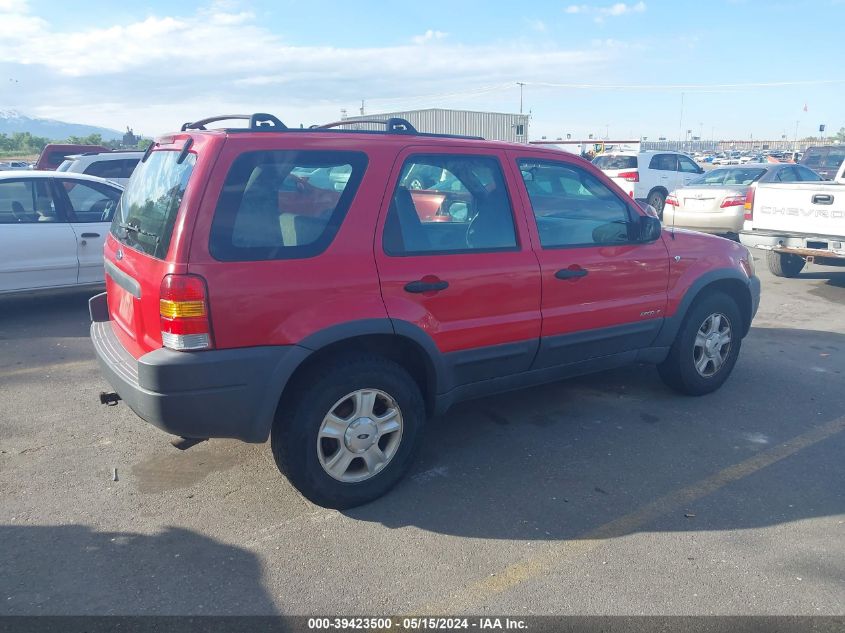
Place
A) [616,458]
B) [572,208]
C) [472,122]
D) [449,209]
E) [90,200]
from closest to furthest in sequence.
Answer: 1. [449,209]
2. [616,458]
3. [572,208]
4. [90,200]
5. [472,122]

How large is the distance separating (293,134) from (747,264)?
12.3ft

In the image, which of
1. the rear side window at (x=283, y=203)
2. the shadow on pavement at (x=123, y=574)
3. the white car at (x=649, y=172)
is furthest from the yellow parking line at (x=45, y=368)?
the white car at (x=649, y=172)

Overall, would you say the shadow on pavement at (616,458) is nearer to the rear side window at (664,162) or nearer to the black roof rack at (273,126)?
the black roof rack at (273,126)

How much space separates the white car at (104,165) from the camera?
39.9 ft

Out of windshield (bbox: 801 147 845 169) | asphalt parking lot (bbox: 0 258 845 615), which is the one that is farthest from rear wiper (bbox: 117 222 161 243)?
windshield (bbox: 801 147 845 169)

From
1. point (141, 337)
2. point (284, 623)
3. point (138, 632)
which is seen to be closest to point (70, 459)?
point (141, 337)

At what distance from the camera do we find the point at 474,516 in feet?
12.0

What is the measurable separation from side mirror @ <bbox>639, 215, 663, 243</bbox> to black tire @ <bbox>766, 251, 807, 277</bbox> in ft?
21.8

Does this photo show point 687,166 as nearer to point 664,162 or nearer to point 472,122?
point 664,162

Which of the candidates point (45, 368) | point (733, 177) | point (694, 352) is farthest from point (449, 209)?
point (733, 177)

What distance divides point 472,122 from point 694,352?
29405mm

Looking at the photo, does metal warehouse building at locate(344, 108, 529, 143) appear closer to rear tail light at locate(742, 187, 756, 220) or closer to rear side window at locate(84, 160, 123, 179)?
rear side window at locate(84, 160, 123, 179)

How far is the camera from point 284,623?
9.29 feet

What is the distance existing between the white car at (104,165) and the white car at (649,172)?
446 inches
